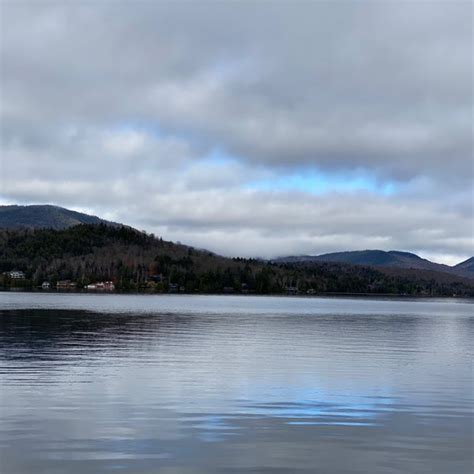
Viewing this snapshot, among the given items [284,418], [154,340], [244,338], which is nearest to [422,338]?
[244,338]

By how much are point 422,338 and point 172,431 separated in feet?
178

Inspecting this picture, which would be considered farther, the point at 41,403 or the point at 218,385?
the point at 218,385

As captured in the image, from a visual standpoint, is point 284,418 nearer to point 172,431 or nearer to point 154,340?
point 172,431

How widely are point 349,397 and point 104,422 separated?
12.6m

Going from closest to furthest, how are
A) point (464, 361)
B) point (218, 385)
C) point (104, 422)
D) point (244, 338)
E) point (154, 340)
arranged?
point (104, 422), point (218, 385), point (464, 361), point (154, 340), point (244, 338)

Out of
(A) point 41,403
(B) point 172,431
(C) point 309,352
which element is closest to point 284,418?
(B) point 172,431

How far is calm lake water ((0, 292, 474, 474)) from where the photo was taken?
19812mm

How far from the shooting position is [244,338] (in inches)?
2485

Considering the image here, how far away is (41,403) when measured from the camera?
27.2 meters

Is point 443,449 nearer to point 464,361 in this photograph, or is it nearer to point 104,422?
point 104,422

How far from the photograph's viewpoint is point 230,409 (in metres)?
27.2

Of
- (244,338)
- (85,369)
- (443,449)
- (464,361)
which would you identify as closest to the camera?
(443,449)

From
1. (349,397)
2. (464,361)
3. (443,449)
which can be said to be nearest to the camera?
(443,449)

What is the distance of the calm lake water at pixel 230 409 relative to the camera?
1981cm
